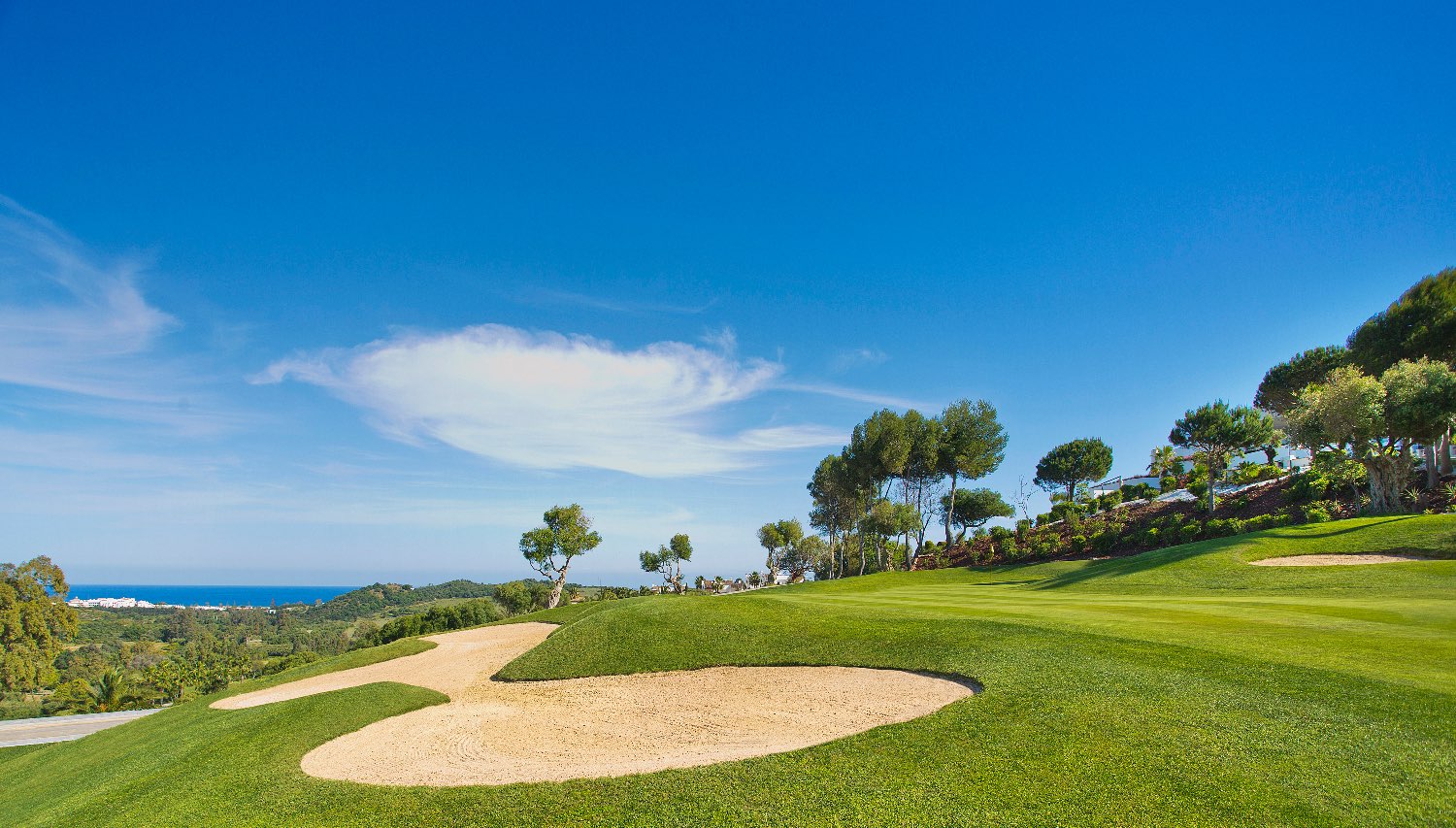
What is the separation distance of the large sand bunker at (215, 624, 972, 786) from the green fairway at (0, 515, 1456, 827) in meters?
0.59

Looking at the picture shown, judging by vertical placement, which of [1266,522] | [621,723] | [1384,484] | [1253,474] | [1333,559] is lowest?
[621,723]

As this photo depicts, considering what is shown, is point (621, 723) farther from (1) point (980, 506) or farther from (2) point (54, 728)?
(1) point (980, 506)

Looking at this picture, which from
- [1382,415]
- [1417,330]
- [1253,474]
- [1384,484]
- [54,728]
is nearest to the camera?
[54,728]

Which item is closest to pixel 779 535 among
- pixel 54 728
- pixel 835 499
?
pixel 835 499

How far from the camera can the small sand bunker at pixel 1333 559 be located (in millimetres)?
18297

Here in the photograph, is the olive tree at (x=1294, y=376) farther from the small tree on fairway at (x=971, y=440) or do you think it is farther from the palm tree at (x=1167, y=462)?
the small tree on fairway at (x=971, y=440)

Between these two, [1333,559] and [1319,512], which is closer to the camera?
[1333,559]

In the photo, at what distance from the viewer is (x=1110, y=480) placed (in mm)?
61500

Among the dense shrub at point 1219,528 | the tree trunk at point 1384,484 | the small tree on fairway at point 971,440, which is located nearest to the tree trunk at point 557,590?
the small tree on fairway at point 971,440

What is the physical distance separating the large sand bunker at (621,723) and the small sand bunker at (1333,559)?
1756cm

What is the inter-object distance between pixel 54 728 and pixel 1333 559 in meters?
45.9

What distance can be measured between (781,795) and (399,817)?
4.50m

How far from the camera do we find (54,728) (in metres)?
22.3

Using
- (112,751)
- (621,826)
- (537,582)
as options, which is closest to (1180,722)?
(621,826)
